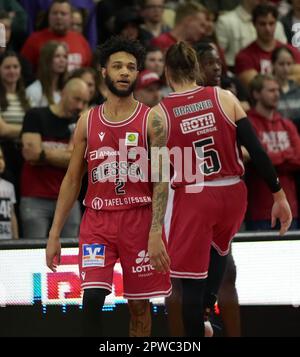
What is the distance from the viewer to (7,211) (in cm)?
990

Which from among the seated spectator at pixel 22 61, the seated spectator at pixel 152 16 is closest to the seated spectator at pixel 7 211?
the seated spectator at pixel 22 61

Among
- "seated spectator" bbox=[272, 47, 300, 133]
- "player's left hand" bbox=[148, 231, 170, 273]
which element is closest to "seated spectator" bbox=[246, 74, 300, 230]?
"seated spectator" bbox=[272, 47, 300, 133]

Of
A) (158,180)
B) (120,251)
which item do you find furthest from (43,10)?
(120,251)

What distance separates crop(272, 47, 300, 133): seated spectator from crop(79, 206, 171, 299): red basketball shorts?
13.1ft

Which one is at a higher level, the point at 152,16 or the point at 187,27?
the point at 152,16

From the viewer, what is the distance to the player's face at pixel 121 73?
7.54 meters

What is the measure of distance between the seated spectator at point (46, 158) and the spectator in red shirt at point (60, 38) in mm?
1492

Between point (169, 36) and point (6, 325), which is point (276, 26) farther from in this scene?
point (6, 325)

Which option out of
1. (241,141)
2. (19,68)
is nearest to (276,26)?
(19,68)

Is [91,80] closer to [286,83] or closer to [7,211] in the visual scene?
[7,211]

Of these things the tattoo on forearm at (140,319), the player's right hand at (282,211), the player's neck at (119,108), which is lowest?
the tattoo on forearm at (140,319)

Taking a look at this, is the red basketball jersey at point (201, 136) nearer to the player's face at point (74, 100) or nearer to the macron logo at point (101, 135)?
the macron logo at point (101, 135)

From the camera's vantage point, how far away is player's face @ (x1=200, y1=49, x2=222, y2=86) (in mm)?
8583

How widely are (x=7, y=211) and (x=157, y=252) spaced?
2944mm
